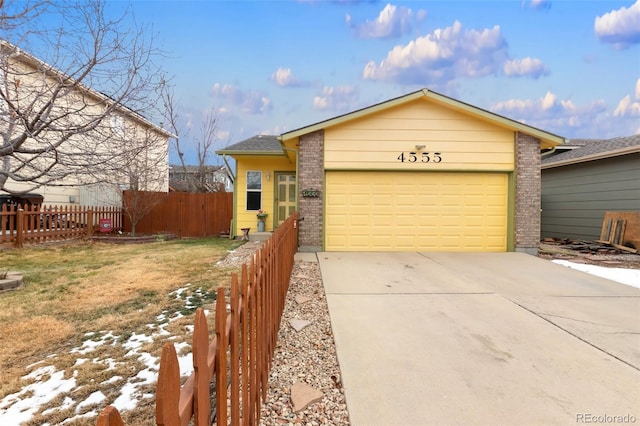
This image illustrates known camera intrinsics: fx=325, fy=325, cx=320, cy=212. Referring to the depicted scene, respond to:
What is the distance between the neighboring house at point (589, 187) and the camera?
984cm

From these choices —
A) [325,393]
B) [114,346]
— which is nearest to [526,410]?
[325,393]

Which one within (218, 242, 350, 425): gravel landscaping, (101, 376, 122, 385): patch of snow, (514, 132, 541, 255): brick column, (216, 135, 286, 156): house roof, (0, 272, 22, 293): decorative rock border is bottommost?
(101, 376, 122, 385): patch of snow

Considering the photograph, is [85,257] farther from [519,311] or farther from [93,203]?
[519,311]

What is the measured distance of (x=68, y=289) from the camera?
5.28 m

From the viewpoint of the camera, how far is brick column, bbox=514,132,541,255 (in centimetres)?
860

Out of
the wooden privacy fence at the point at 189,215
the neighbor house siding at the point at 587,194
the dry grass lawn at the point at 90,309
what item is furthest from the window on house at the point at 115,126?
the neighbor house siding at the point at 587,194

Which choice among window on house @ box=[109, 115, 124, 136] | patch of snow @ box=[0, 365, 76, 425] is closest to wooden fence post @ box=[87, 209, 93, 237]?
window on house @ box=[109, 115, 124, 136]

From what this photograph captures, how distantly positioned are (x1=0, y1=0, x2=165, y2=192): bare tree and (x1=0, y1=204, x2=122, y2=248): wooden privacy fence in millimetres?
5893

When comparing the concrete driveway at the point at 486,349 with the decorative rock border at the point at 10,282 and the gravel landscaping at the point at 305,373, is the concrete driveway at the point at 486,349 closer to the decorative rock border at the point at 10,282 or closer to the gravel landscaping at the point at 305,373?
the gravel landscaping at the point at 305,373

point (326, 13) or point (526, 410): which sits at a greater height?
point (326, 13)

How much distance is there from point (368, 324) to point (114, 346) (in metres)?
2.65

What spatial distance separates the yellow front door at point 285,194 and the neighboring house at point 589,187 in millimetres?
8231

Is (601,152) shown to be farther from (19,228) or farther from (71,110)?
(19,228)

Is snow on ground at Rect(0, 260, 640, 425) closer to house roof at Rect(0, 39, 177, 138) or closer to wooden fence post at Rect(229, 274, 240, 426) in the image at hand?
wooden fence post at Rect(229, 274, 240, 426)
